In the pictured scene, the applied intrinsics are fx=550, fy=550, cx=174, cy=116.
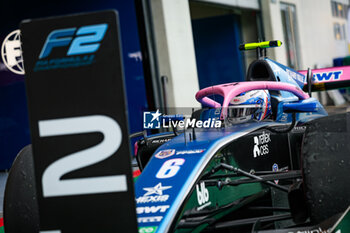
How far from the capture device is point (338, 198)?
2.54 m

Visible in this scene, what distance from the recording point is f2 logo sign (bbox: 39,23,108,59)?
5.33 feet

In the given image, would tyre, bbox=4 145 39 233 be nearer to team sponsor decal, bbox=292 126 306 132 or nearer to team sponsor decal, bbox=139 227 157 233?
team sponsor decal, bbox=139 227 157 233

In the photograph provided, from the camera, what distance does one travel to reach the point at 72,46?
5.39ft

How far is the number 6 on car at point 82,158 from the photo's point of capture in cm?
161

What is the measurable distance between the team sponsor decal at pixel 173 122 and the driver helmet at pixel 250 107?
0.12 meters

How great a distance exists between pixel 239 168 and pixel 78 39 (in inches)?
64.8

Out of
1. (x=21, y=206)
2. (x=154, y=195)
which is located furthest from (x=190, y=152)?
(x=21, y=206)

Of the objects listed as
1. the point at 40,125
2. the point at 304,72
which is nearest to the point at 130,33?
the point at 304,72

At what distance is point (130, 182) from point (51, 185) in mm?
249

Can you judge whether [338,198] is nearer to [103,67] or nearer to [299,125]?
[299,125]

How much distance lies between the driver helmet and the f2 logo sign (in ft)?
5.13

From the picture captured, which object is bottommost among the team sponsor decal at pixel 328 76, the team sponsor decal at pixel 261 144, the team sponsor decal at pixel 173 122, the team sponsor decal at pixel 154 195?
the team sponsor decal at pixel 154 195

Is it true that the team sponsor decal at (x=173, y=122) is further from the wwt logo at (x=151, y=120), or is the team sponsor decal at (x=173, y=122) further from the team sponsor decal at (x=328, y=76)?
the team sponsor decal at (x=328, y=76)

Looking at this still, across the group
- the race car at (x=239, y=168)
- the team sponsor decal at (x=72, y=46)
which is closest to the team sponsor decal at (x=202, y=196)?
the race car at (x=239, y=168)
